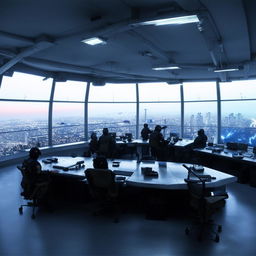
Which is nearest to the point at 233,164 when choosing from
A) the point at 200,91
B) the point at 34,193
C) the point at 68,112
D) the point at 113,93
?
the point at 200,91

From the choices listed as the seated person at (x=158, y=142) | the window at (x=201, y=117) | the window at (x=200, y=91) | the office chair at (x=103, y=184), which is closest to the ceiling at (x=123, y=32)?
the seated person at (x=158, y=142)

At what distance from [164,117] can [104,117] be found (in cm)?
296

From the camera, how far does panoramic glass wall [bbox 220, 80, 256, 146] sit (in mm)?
9633

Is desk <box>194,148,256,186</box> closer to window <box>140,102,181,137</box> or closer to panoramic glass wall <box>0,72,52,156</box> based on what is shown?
window <box>140,102,181,137</box>

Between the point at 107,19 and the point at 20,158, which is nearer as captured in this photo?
the point at 107,19

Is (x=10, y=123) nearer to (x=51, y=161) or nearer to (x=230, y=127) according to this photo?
(x=51, y=161)

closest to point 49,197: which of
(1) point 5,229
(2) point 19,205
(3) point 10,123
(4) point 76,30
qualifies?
(2) point 19,205

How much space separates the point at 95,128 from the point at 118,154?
10.00ft

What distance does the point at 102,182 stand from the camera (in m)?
3.86

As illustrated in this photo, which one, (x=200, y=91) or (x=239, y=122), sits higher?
(x=200, y=91)

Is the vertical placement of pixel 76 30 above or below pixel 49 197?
above

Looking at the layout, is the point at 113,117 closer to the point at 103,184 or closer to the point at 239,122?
the point at 239,122

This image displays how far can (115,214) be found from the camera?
4262 mm

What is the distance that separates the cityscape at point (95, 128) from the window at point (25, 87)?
3.12 ft
